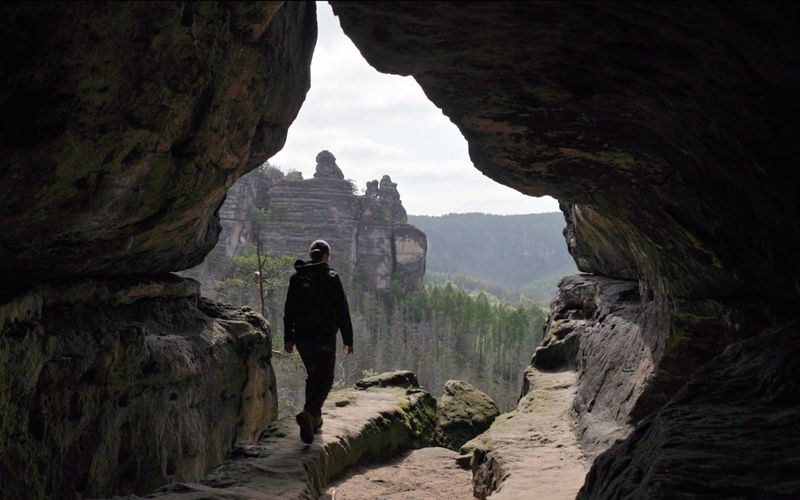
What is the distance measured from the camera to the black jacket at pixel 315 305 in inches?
302

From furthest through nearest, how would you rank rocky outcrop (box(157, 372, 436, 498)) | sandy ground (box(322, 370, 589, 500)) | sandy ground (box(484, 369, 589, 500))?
sandy ground (box(322, 370, 589, 500)) < sandy ground (box(484, 369, 589, 500)) < rocky outcrop (box(157, 372, 436, 498))

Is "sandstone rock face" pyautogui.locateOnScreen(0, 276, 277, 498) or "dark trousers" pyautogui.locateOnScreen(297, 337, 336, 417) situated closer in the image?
"sandstone rock face" pyautogui.locateOnScreen(0, 276, 277, 498)

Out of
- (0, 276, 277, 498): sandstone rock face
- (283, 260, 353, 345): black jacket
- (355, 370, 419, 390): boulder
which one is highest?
(283, 260, 353, 345): black jacket

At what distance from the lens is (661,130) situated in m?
5.28

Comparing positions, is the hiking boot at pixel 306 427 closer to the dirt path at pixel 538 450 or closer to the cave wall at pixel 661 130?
the dirt path at pixel 538 450

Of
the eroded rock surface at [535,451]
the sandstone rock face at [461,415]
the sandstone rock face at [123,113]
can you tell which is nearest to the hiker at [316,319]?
the sandstone rock face at [123,113]

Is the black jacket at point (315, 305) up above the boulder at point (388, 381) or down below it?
above

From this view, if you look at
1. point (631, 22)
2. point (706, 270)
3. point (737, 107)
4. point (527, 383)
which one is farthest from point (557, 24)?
point (527, 383)

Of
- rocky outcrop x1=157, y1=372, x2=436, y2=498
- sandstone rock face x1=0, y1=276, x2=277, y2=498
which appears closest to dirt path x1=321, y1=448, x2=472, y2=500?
rocky outcrop x1=157, y1=372, x2=436, y2=498

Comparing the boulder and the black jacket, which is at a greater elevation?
the black jacket

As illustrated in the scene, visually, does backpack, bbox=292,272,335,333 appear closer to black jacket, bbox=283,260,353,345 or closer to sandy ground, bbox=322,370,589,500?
black jacket, bbox=283,260,353,345

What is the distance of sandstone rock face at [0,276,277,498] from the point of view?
5410 mm

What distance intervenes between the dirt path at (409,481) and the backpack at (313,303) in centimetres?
210

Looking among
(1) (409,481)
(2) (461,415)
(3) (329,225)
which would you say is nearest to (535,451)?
(1) (409,481)
